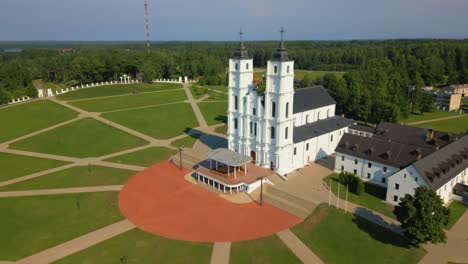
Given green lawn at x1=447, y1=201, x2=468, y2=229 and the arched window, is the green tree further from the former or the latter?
the arched window

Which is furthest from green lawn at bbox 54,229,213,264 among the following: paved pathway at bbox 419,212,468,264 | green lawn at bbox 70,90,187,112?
green lawn at bbox 70,90,187,112

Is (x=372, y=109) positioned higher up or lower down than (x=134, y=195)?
higher up

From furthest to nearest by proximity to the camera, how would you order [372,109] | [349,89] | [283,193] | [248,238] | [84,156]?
1. [349,89]
2. [372,109]
3. [84,156]
4. [283,193]
5. [248,238]

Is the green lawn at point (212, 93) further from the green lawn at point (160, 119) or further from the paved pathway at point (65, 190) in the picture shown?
the paved pathway at point (65, 190)

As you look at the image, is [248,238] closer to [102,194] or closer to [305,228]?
[305,228]

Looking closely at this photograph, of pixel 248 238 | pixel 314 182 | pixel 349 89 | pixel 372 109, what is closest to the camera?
pixel 248 238

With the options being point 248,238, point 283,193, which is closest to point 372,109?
point 283,193

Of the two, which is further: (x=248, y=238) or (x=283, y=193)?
(x=283, y=193)
